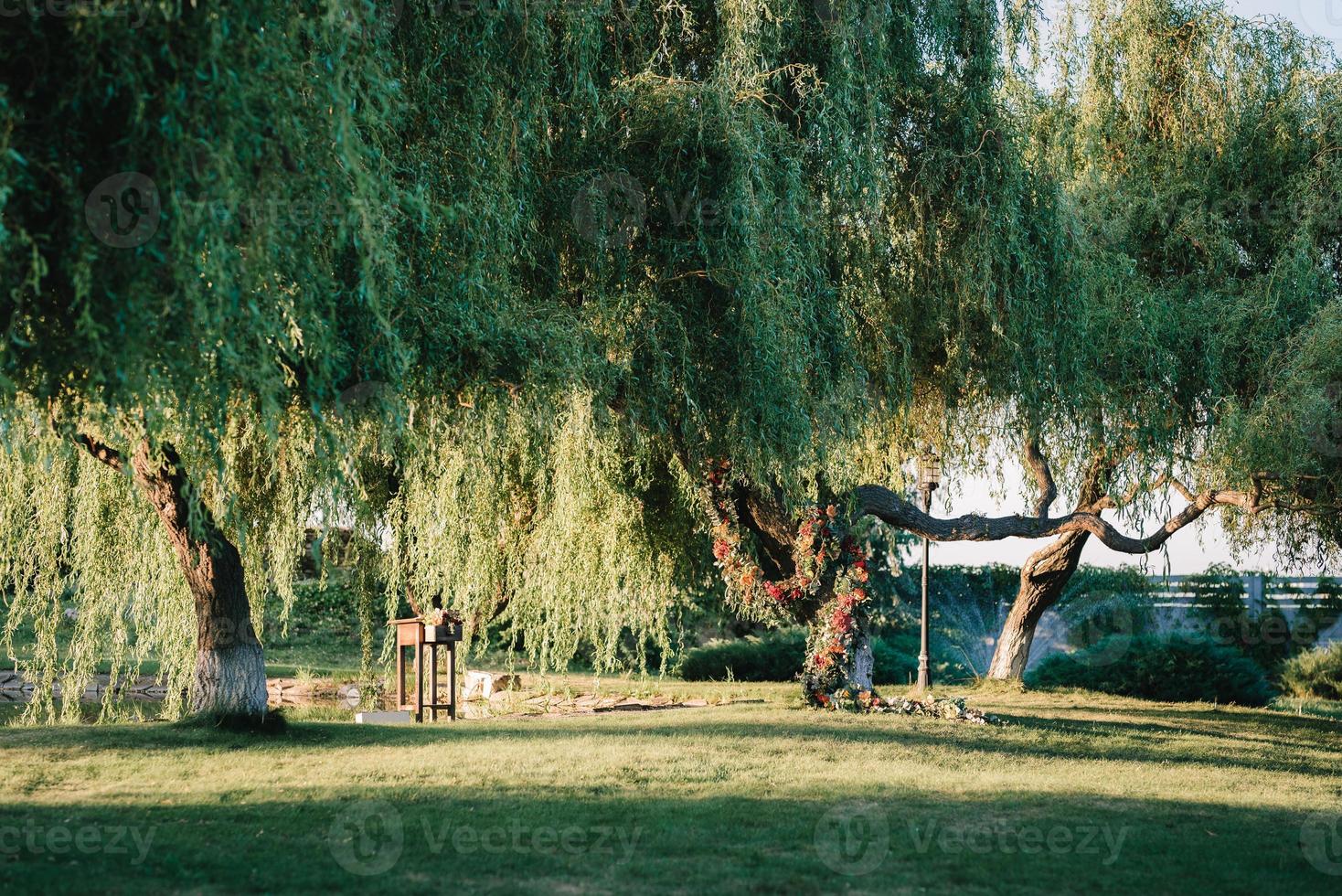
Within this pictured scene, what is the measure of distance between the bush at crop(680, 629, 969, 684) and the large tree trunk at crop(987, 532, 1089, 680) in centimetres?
217

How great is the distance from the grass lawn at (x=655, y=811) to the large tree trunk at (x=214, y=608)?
0.43m

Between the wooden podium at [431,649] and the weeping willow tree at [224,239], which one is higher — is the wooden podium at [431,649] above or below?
below

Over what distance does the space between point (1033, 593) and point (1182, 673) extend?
2.49 m

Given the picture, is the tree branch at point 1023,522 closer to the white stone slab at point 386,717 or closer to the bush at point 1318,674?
the white stone slab at point 386,717

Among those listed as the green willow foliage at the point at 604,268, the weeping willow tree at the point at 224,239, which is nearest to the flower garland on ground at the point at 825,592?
the green willow foliage at the point at 604,268

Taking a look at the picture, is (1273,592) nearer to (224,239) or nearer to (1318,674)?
(1318,674)

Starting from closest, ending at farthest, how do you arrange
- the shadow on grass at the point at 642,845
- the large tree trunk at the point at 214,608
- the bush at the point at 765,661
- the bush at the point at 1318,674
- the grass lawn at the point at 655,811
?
1. the shadow on grass at the point at 642,845
2. the grass lawn at the point at 655,811
3. the large tree trunk at the point at 214,608
4. the bush at the point at 765,661
5. the bush at the point at 1318,674

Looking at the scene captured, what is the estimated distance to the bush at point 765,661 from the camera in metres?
19.5

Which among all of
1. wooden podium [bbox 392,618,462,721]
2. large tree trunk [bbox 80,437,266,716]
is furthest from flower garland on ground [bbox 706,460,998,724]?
large tree trunk [bbox 80,437,266,716]

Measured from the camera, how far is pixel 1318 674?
66.6 ft

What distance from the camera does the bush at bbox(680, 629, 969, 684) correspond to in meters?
19.5

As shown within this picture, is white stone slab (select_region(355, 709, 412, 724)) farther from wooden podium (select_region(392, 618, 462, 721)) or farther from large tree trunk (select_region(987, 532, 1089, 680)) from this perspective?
large tree trunk (select_region(987, 532, 1089, 680))

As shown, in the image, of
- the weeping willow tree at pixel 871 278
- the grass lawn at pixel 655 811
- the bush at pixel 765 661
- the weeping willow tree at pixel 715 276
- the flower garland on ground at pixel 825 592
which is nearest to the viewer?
the grass lawn at pixel 655 811

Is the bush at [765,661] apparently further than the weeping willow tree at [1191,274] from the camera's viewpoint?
Yes
